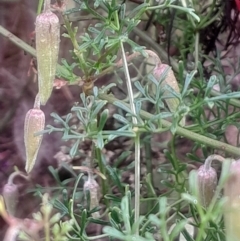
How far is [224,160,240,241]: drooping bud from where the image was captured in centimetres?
36

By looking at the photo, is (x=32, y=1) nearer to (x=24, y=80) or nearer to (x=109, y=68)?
(x=24, y=80)

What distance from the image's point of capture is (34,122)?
589mm

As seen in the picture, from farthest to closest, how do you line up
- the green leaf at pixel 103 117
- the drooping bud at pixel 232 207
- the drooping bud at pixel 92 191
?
the drooping bud at pixel 92 191 < the green leaf at pixel 103 117 < the drooping bud at pixel 232 207

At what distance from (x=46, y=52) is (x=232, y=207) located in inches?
10.2

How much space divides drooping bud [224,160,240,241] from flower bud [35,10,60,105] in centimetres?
21

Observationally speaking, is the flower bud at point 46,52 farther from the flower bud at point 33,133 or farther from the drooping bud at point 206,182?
the drooping bud at point 206,182

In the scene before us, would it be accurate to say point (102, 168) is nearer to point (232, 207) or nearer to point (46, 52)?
point (46, 52)

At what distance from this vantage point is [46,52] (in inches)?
22.0

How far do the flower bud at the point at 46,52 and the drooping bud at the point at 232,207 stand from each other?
0.68 feet

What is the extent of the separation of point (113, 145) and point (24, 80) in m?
0.19

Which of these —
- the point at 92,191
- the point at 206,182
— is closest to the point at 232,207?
the point at 206,182

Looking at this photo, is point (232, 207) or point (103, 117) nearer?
point (232, 207)

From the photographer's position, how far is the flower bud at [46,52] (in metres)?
0.55

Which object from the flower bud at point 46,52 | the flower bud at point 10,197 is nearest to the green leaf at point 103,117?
the flower bud at point 46,52
